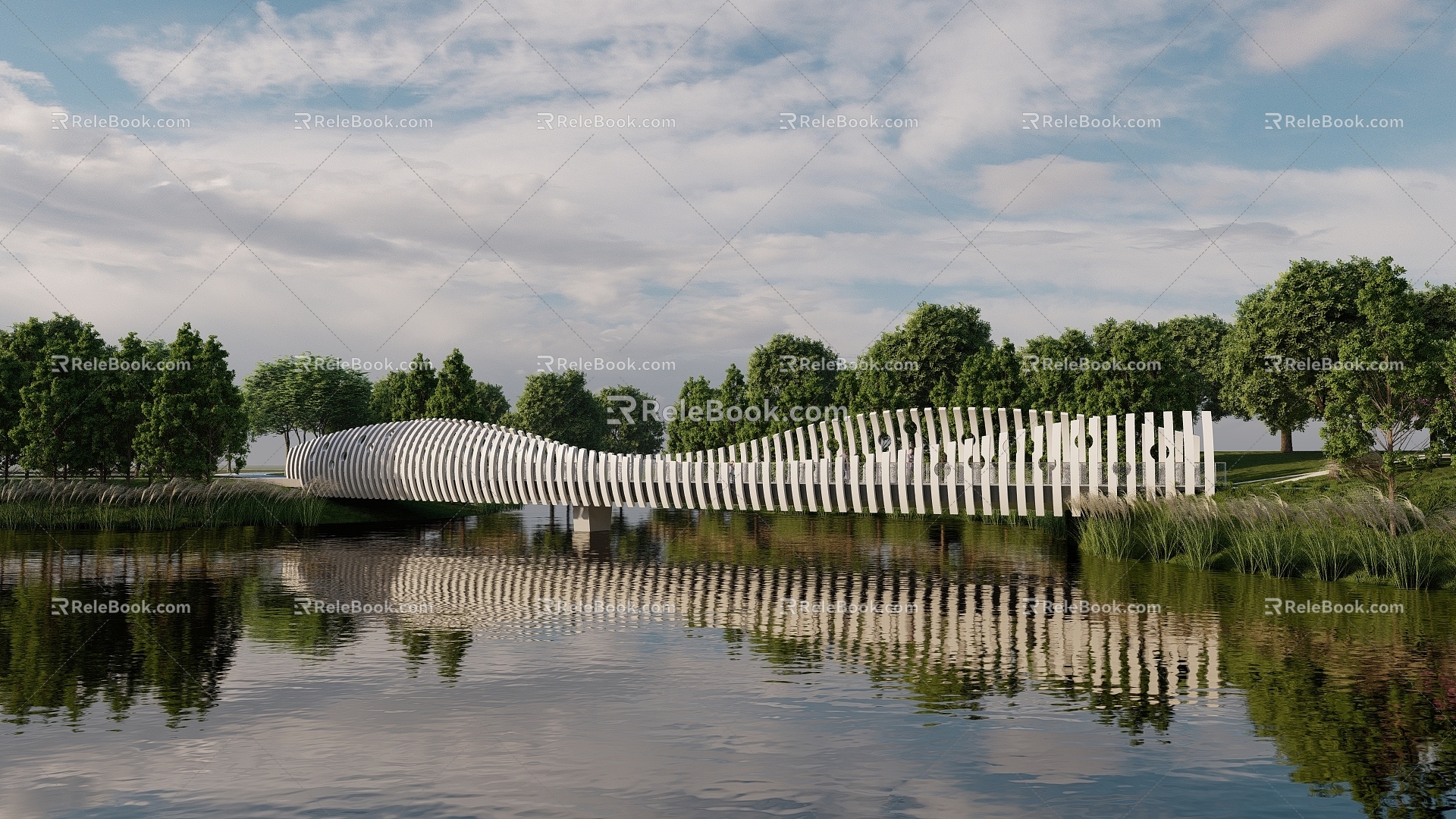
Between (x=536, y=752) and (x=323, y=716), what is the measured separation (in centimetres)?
240

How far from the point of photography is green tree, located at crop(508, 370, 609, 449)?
87.4m

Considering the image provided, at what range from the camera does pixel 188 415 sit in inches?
1580

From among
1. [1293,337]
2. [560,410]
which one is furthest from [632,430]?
[1293,337]

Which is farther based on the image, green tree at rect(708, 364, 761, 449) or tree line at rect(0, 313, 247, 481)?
green tree at rect(708, 364, 761, 449)

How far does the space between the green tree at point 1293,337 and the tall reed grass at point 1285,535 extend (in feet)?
99.6

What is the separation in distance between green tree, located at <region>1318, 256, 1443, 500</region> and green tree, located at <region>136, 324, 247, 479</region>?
1449 inches

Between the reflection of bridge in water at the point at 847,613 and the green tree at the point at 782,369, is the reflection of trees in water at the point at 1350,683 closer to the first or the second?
the reflection of bridge in water at the point at 847,613

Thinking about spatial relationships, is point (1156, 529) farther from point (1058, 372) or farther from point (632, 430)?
point (632, 430)

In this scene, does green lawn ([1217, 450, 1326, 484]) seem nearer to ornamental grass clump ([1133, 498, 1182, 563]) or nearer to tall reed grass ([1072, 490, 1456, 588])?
tall reed grass ([1072, 490, 1456, 588])

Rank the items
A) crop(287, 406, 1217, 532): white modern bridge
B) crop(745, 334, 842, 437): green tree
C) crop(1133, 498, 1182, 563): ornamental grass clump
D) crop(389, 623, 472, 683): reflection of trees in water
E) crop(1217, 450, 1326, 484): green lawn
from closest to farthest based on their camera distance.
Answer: crop(389, 623, 472, 683): reflection of trees in water < crop(1133, 498, 1182, 563): ornamental grass clump < crop(287, 406, 1217, 532): white modern bridge < crop(1217, 450, 1326, 484): green lawn < crop(745, 334, 842, 437): green tree

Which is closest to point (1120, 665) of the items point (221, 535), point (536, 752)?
point (536, 752)

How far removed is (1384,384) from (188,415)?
3923cm

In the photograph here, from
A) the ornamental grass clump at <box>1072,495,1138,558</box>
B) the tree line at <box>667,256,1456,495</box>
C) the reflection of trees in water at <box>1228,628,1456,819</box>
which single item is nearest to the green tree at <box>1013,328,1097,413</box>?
the tree line at <box>667,256,1456,495</box>

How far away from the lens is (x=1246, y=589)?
59.3 ft
